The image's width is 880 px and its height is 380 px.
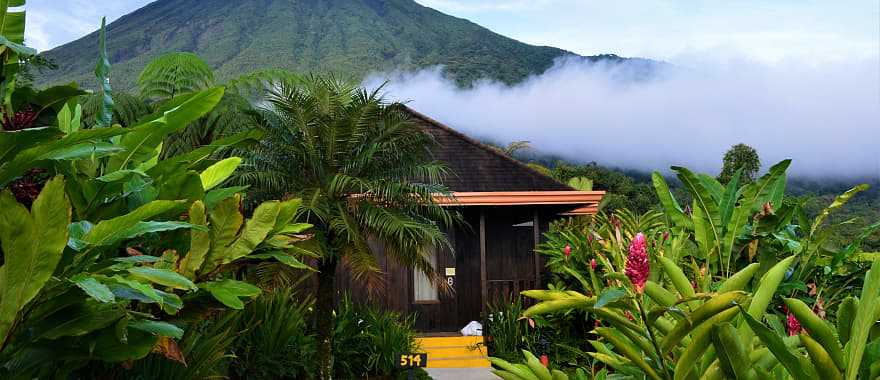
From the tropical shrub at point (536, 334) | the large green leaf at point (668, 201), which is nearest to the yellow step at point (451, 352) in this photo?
the tropical shrub at point (536, 334)

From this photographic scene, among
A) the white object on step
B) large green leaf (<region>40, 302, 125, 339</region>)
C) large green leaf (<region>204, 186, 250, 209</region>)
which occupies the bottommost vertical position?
the white object on step

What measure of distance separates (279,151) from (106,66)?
596 centimetres

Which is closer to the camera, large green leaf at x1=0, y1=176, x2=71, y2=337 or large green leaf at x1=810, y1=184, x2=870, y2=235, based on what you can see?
large green leaf at x1=0, y1=176, x2=71, y2=337

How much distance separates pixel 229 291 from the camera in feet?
11.8

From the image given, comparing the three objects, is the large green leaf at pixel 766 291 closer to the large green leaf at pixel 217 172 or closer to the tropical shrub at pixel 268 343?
the large green leaf at pixel 217 172

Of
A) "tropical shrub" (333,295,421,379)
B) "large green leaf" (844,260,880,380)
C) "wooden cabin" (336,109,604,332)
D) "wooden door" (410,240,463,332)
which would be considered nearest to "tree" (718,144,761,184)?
"wooden cabin" (336,109,604,332)

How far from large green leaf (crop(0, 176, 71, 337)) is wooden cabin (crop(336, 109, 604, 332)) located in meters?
11.4

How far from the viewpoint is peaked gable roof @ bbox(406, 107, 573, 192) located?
601 inches

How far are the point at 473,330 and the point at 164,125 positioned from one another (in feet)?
34.5

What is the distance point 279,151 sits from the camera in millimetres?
9906

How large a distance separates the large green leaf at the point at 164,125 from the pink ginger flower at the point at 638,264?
6.67 ft

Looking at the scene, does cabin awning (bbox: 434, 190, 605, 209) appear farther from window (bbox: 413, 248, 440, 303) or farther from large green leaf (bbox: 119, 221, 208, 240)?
large green leaf (bbox: 119, 221, 208, 240)

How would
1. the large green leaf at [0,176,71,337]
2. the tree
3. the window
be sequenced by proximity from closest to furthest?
the large green leaf at [0,176,71,337], the window, the tree

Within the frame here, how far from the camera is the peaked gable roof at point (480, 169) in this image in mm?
15273
